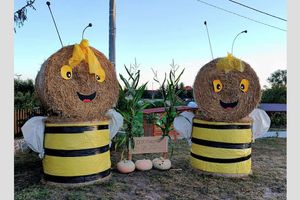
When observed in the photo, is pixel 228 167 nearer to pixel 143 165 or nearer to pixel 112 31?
pixel 143 165

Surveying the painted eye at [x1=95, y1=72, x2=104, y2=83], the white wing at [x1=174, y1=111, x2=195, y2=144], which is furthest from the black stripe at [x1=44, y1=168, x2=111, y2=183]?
the white wing at [x1=174, y1=111, x2=195, y2=144]

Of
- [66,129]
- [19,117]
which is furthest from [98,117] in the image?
[19,117]

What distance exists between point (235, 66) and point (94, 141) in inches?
104

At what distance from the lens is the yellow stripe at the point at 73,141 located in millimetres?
3941

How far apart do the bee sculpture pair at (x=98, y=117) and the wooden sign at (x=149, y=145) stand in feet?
1.71

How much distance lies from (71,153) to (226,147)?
8.08 feet

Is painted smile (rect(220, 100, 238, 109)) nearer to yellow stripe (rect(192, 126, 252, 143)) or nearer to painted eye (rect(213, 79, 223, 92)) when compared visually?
painted eye (rect(213, 79, 223, 92))

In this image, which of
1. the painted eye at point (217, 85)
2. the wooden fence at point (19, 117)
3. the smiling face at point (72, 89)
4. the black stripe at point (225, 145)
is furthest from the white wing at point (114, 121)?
the wooden fence at point (19, 117)

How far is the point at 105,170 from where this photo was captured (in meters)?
4.30

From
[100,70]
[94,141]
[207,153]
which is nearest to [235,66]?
[207,153]

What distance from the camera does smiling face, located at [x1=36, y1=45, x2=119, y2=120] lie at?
13.0ft

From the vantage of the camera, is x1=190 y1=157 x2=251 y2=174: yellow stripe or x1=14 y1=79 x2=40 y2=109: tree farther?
x1=14 y1=79 x2=40 y2=109: tree

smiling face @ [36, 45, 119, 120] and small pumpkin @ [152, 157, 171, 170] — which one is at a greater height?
smiling face @ [36, 45, 119, 120]

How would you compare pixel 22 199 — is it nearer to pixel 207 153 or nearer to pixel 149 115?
pixel 207 153
